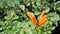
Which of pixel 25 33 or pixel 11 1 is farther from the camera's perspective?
pixel 11 1

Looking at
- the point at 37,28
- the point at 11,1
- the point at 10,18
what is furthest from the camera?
the point at 11,1

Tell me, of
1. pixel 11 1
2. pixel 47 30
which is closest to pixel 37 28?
pixel 47 30

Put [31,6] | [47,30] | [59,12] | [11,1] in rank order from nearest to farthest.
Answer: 1. [47,30]
2. [11,1]
3. [31,6]
4. [59,12]

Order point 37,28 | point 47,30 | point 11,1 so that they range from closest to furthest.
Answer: point 37,28, point 47,30, point 11,1

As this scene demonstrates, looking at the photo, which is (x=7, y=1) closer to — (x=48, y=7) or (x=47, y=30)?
(x=48, y=7)

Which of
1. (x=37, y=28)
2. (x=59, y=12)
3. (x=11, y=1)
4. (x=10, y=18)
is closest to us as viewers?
(x=37, y=28)

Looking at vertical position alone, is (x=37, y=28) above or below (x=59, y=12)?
above

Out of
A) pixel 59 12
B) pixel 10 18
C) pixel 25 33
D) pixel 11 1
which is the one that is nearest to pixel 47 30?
pixel 25 33

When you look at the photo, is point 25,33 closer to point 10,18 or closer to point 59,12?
point 10,18

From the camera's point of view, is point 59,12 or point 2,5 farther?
Result: point 59,12
